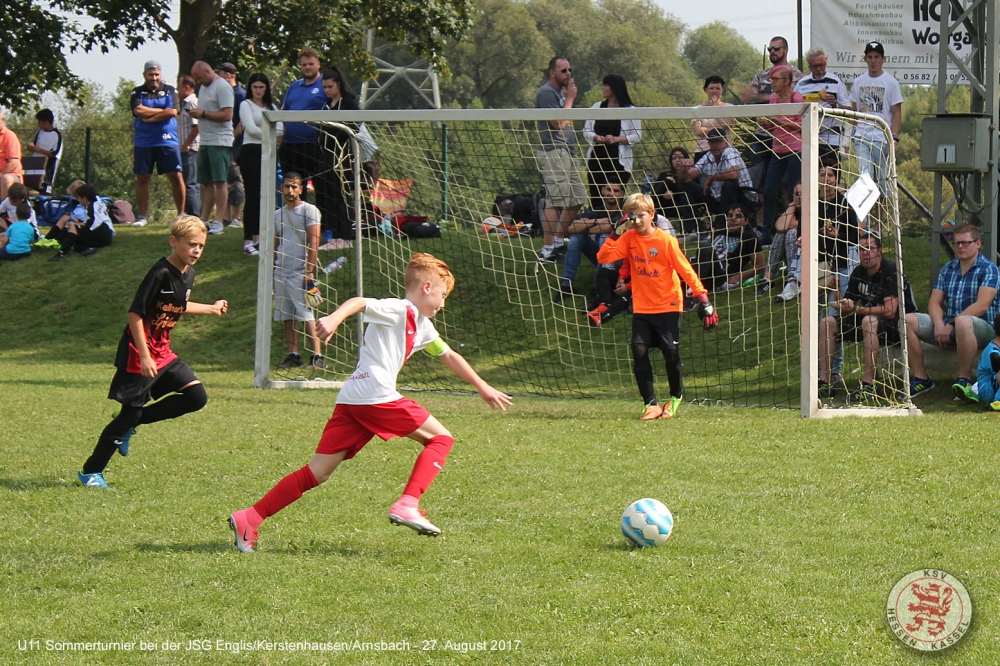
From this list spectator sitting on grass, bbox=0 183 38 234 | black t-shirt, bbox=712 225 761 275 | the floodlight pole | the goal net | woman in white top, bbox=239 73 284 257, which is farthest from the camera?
spectator sitting on grass, bbox=0 183 38 234

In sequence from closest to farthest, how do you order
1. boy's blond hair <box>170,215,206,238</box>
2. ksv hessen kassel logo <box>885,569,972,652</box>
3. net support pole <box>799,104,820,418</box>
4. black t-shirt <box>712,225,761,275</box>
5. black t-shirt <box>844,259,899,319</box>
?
ksv hessen kassel logo <box>885,569,972,652</box> < boy's blond hair <box>170,215,206,238</box> < net support pole <box>799,104,820,418</box> < black t-shirt <box>844,259,899,319</box> < black t-shirt <box>712,225,761,275</box>

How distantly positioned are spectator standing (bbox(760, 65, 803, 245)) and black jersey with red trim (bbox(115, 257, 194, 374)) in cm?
776

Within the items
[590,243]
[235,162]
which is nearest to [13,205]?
[235,162]

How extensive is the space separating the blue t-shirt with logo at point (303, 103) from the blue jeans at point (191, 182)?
4.26 meters

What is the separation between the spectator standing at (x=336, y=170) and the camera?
12.9 meters

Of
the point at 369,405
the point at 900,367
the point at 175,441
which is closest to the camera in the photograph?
the point at 369,405

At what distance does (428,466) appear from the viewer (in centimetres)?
558

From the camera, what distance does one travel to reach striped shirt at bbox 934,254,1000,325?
34.5 ft

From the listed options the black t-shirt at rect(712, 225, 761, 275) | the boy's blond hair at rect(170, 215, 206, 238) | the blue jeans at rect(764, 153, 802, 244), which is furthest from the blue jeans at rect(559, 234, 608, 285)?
the boy's blond hair at rect(170, 215, 206, 238)

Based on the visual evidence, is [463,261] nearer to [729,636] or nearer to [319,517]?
[319,517]

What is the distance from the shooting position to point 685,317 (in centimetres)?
1389

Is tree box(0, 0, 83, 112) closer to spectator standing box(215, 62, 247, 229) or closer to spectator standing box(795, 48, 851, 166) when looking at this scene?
spectator standing box(215, 62, 247, 229)

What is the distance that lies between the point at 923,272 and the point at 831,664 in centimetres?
1129

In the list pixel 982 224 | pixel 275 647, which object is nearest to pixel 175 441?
pixel 275 647
